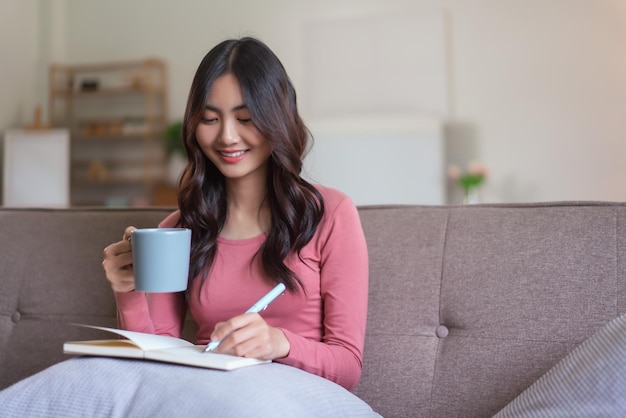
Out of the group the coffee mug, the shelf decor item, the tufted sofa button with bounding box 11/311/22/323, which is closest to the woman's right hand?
the coffee mug

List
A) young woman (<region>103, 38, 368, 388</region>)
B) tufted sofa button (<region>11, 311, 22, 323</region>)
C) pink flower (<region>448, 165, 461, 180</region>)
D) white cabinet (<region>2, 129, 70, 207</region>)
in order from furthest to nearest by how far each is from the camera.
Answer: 1. white cabinet (<region>2, 129, 70, 207</region>)
2. pink flower (<region>448, 165, 461, 180</region>)
3. tufted sofa button (<region>11, 311, 22, 323</region>)
4. young woman (<region>103, 38, 368, 388</region>)

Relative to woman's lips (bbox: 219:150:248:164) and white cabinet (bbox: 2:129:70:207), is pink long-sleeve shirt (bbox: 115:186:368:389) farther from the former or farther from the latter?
white cabinet (bbox: 2:129:70:207)

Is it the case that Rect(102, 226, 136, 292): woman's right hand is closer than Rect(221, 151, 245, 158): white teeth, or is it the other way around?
Rect(102, 226, 136, 292): woman's right hand

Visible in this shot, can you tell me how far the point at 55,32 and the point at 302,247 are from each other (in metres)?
6.61

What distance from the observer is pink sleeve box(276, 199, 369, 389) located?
48.8 inches

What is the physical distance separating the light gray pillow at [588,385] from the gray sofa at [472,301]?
0.20 meters

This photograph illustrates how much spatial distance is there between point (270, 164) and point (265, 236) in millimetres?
153

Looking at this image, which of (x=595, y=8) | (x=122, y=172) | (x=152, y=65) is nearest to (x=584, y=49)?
(x=595, y=8)

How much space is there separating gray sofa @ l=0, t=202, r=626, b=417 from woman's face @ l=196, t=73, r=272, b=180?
0.34 meters

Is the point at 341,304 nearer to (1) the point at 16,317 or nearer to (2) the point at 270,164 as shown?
(2) the point at 270,164

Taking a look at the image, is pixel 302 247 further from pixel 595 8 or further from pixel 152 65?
pixel 152 65

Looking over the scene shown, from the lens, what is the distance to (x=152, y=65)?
22.3 ft

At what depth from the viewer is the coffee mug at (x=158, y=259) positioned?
107cm

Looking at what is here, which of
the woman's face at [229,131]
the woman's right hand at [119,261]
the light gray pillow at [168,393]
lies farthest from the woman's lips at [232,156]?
the light gray pillow at [168,393]
